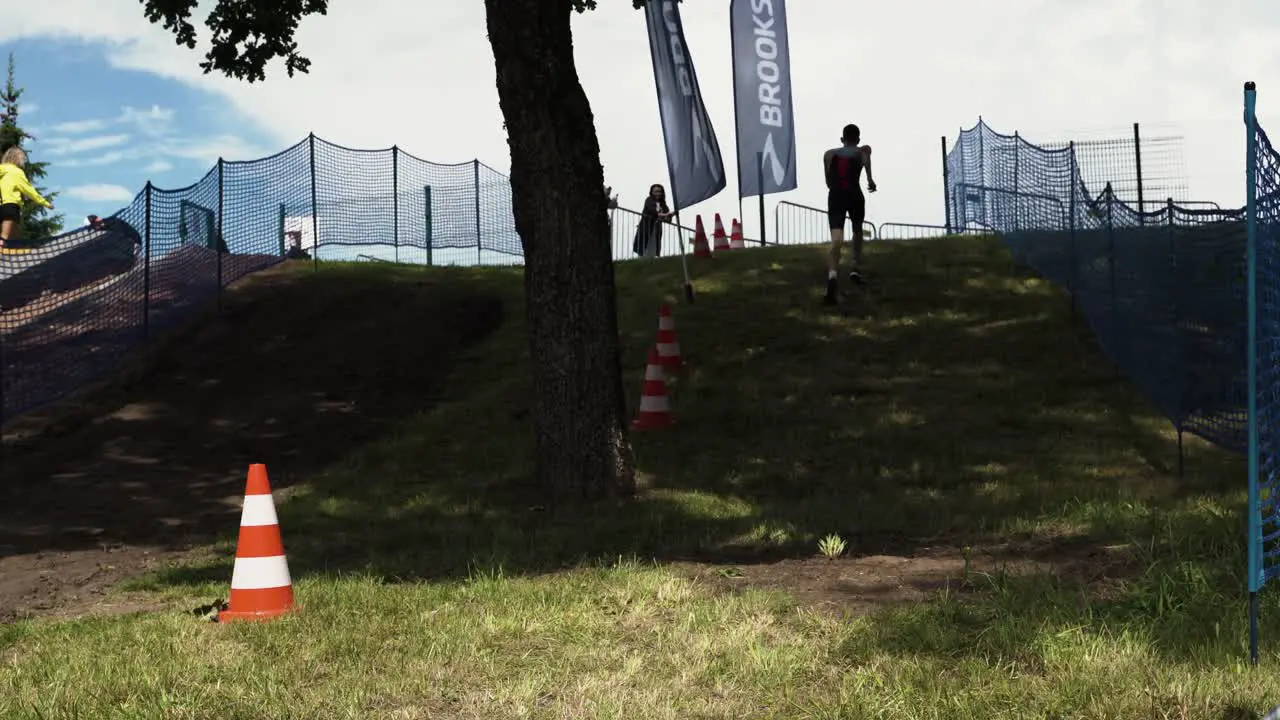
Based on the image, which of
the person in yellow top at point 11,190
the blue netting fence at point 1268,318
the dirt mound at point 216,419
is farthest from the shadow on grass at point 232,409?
the blue netting fence at point 1268,318

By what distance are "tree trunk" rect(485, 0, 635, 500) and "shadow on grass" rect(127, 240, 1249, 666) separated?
454 mm

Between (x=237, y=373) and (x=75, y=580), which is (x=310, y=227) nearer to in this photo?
(x=237, y=373)

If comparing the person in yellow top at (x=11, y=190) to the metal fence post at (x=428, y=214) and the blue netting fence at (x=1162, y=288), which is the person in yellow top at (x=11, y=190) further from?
the blue netting fence at (x=1162, y=288)

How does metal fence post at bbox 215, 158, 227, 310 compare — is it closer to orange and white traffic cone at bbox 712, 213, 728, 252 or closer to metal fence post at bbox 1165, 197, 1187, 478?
orange and white traffic cone at bbox 712, 213, 728, 252

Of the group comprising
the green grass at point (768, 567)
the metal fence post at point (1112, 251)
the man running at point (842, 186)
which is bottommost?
the green grass at point (768, 567)

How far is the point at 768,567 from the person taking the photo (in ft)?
23.5

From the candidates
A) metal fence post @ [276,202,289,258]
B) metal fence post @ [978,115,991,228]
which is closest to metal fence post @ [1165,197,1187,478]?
metal fence post @ [978,115,991,228]

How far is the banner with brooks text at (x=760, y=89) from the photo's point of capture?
21750 mm

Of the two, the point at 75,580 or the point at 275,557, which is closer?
the point at 275,557

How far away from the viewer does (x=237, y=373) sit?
621 inches

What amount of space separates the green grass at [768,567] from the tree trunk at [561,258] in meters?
0.51

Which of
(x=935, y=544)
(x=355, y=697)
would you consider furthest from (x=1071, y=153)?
(x=355, y=697)

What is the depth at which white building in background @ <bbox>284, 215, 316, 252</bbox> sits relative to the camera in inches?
931

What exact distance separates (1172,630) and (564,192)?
20.2 ft
